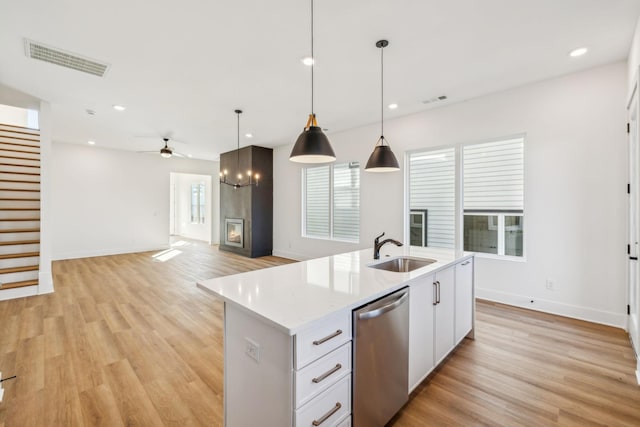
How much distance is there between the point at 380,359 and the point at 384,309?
11.1 inches

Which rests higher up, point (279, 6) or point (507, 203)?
point (279, 6)

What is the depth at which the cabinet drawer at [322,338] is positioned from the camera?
114cm

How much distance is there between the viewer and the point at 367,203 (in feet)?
17.7

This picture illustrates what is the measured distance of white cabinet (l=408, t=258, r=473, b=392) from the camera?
1.89 metres

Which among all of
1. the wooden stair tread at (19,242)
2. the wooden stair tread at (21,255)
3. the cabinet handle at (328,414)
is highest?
the wooden stair tread at (19,242)

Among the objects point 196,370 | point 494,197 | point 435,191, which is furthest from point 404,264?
point 435,191

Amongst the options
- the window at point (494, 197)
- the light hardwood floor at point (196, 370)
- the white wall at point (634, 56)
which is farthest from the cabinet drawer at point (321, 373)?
the window at point (494, 197)

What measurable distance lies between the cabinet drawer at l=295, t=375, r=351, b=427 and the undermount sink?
120 cm

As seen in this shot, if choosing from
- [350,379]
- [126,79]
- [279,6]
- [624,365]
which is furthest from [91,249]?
[624,365]

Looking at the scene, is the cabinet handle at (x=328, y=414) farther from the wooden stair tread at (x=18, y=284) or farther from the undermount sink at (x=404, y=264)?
the wooden stair tread at (x=18, y=284)

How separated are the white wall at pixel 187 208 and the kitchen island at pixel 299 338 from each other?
350 inches

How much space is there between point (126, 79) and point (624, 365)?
19.5ft

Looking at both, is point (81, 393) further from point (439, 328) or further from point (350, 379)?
point (439, 328)

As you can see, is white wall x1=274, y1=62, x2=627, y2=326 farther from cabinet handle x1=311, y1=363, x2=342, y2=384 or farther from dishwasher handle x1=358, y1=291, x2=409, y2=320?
cabinet handle x1=311, y1=363, x2=342, y2=384
